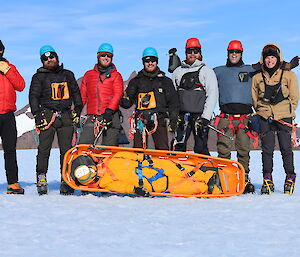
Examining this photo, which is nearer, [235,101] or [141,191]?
[141,191]

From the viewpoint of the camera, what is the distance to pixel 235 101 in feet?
21.9

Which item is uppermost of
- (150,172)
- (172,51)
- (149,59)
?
(172,51)

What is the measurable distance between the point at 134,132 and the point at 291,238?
10.7 ft

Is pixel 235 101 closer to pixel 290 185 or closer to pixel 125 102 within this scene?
pixel 290 185

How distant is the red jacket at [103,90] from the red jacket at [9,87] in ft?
3.70

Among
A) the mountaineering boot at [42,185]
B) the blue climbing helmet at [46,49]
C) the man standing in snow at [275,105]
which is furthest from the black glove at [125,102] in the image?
the man standing in snow at [275,105]

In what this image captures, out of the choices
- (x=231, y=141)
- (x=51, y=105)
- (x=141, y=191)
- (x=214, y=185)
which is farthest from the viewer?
(x=231, y=141)

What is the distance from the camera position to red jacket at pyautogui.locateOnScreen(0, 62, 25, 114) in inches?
253

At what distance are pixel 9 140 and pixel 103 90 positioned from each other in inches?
68.8

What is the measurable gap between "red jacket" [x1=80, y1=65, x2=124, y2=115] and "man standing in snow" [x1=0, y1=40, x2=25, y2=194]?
1154mm

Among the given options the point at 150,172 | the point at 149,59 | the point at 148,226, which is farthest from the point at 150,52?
the point at 148,226

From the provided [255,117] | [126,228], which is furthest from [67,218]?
[255,117]

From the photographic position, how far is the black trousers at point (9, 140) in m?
6.54

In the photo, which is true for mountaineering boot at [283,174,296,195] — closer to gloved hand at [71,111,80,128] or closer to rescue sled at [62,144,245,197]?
rescue sled at [62,144,245,197]
